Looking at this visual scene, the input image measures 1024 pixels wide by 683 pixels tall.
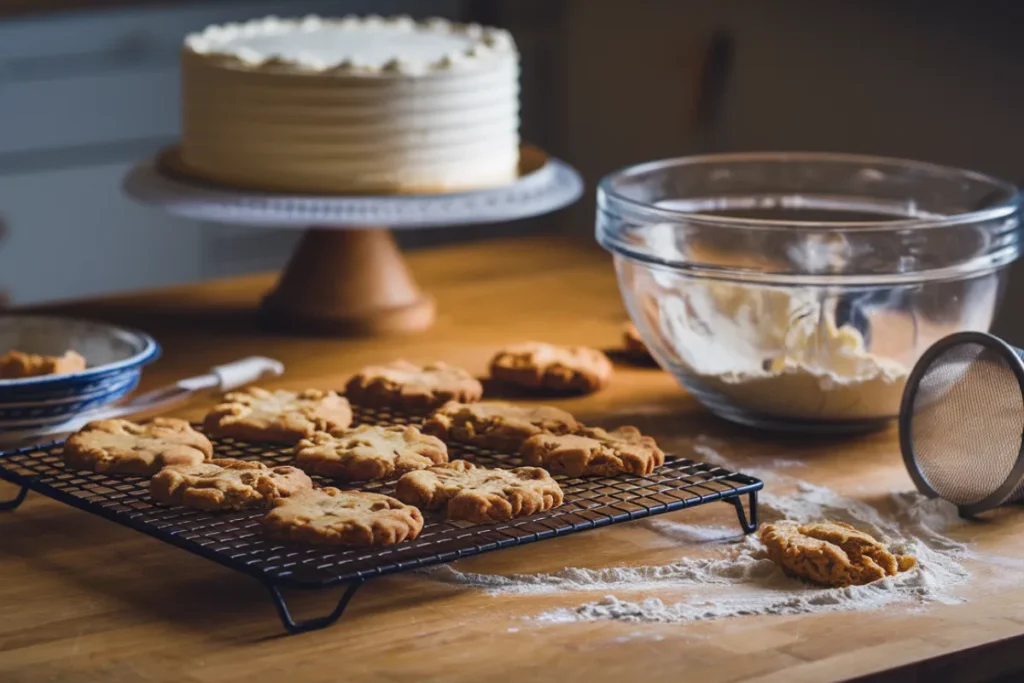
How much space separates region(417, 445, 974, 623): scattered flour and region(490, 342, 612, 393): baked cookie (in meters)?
0.33

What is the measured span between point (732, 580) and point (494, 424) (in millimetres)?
275

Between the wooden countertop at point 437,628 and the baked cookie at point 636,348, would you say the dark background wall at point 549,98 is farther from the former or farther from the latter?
the wooden countertop at point 437,628

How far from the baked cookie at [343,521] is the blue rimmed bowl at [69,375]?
339mm

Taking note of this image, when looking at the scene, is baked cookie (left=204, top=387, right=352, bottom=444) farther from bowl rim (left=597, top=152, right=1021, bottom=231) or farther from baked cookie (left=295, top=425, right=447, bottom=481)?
bowl rim (left=597, top=152, right=1021, bottom=231)

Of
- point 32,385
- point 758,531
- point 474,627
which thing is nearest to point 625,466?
point 758,531

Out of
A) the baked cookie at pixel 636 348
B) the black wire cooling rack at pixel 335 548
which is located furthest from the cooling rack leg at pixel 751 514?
the baked cookie at pixel 636 348

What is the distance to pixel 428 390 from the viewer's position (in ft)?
4.68

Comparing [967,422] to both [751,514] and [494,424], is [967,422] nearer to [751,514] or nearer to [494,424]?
[751,514]

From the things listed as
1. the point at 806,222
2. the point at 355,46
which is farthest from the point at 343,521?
the point at 355,46

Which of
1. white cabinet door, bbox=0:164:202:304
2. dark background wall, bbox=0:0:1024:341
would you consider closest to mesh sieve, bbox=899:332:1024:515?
dark background wall, bbox=0:0:1024:341

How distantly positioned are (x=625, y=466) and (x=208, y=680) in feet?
1.26

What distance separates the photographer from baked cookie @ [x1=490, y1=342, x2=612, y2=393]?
1530 mm

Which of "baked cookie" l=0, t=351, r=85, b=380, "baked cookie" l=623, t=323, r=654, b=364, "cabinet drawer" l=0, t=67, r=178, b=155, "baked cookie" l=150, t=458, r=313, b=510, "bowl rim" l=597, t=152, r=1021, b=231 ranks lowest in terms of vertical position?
"cabinet drawer" l=0, t=67, r=178, b=155

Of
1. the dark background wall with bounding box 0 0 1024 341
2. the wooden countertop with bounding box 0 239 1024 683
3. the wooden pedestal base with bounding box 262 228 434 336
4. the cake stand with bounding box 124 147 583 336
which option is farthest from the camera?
the dark background wall with bounding box 0 0 1024 341
